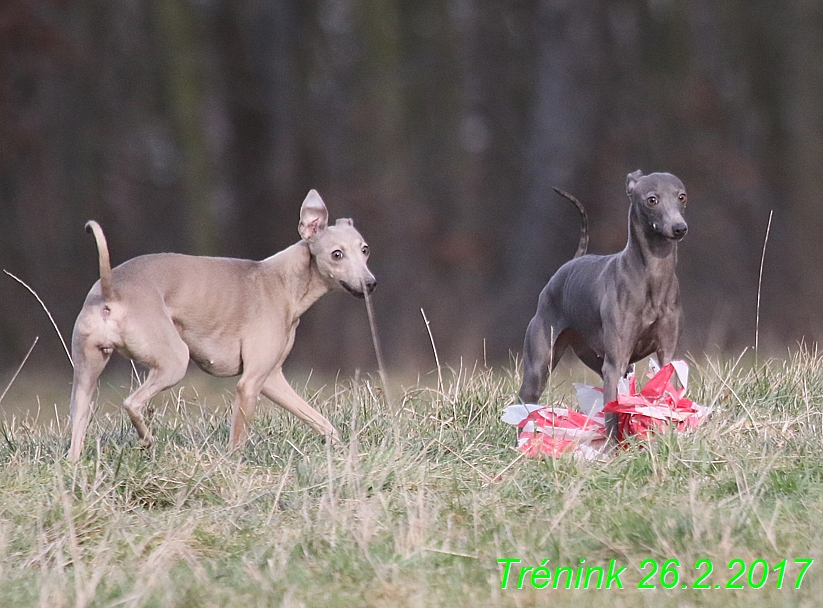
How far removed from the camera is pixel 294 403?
5590mm

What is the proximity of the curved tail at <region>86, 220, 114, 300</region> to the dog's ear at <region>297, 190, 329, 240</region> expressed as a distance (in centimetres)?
112

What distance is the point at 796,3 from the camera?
15.5m

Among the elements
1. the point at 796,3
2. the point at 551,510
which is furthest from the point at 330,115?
the point at 551,510

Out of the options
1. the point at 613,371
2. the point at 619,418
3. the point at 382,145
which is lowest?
the point at 382,145

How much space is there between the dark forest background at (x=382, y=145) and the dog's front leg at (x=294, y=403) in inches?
276

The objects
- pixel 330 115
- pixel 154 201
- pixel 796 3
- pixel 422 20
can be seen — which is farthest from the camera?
pixel 422 20

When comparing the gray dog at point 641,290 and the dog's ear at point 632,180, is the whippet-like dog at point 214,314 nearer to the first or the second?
the gray dog at point 641,290

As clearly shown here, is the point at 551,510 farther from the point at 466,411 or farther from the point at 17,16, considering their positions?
the point at 17,16

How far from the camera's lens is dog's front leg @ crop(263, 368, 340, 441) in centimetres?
540

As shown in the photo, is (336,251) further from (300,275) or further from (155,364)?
(155,364)

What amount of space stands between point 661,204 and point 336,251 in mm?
1616

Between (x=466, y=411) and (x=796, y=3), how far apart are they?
39.0 feet

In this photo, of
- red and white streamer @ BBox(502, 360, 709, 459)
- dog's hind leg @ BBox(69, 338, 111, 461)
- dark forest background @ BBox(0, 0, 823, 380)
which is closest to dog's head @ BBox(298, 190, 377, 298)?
red and white streamer @ BBox(502, 360, 709, 459)

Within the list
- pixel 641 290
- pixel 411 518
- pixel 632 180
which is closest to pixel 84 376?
pixel 411 518
